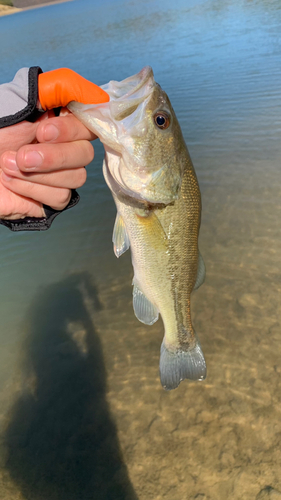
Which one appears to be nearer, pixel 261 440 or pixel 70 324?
pixel 261 440

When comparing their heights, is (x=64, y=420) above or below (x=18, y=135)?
below

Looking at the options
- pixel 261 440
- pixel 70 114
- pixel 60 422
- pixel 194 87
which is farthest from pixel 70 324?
pixel 194 87

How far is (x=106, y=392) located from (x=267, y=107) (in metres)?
10.4

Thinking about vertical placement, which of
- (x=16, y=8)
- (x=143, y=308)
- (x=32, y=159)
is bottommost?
(x=143, y=308)

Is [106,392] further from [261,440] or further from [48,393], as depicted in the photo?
[261,440]

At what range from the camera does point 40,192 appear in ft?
6.92

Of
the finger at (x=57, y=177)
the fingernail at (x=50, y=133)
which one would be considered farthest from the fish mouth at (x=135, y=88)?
the finger at (x=57, y=177)

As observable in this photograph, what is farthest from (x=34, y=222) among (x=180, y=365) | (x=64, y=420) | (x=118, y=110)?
(x=64, y=420)

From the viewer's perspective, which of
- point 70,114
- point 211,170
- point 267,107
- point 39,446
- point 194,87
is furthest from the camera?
point 194,87

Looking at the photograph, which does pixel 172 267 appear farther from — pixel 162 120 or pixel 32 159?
pixel 32 159

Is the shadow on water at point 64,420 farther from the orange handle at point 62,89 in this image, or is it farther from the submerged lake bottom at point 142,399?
the orange handle at point 62,89

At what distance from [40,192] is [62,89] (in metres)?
0.68

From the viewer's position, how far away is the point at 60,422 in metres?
4.23

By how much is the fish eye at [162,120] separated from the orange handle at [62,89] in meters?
0.43
